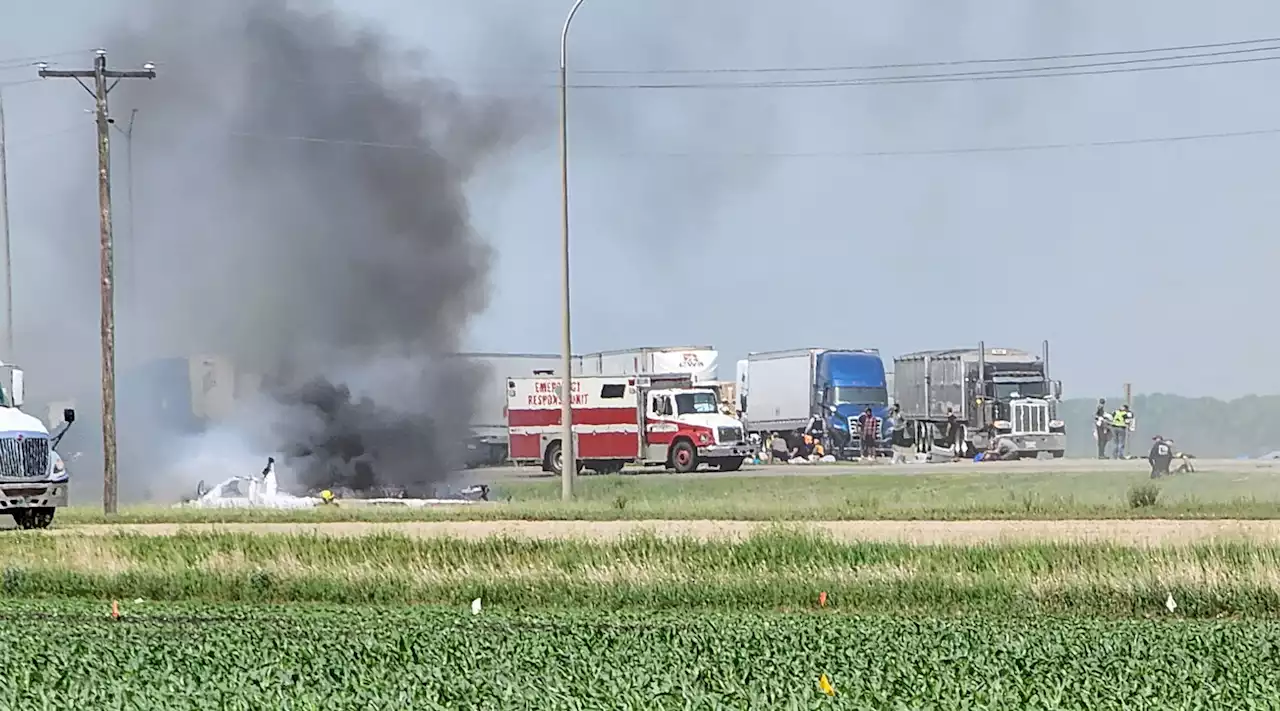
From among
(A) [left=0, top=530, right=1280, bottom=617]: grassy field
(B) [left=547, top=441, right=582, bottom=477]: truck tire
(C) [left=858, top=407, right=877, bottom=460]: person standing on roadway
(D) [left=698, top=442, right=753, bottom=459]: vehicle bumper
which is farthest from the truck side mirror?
(C) [left=858, top=407, right=877, bottom=460]: person standing on roadway

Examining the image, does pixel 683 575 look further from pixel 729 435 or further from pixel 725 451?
pixel 729 435

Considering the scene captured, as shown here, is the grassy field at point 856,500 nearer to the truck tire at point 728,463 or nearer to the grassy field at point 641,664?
the truck tire at point 728,463

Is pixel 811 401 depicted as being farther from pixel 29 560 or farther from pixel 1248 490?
pixel 29 560

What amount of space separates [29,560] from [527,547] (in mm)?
5456

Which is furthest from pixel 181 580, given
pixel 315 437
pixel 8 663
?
pixel 315 437

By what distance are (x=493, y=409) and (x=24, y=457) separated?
77.4 feet

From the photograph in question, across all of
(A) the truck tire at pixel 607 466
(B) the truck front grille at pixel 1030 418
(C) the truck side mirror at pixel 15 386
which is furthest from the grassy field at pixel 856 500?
(B) the truck front grille at pixel 1030 418

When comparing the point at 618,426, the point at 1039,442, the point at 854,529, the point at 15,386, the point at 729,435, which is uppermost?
the point at 15,386

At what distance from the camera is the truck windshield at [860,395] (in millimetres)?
51750

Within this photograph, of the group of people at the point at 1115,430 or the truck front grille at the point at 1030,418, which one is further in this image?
the truck front grille at the point at 1030,418

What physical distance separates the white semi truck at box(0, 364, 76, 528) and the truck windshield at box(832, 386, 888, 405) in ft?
99.1

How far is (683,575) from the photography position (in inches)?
625

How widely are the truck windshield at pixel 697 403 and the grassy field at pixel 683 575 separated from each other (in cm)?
2696

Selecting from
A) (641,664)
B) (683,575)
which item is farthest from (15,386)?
(641,664)
